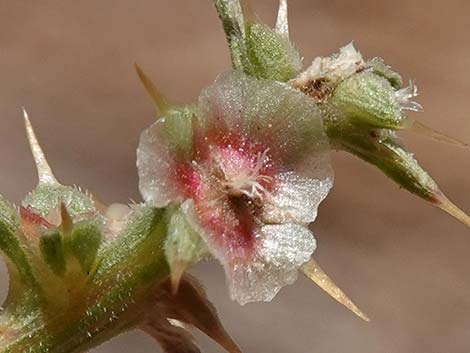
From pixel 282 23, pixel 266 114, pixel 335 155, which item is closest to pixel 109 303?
pixel 266 114

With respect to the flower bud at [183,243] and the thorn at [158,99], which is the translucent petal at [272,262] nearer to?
the flower bud at [183,243]

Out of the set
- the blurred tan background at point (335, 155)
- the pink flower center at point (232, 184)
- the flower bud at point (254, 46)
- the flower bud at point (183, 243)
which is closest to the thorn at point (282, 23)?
the flower bud at point (254, 46)

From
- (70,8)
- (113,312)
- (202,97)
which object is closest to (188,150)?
(202,97)

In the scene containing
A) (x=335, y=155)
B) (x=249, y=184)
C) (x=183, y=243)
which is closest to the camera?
(x=183, y=243)

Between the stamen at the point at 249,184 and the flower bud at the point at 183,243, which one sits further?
the stamen at the point at 249,184

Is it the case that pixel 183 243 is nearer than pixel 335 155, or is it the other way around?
pixel 183 243

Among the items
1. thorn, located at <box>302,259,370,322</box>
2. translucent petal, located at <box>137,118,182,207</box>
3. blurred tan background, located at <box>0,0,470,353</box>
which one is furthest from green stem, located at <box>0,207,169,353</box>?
blurred tan background, located at <box>0,0,470,353</box>

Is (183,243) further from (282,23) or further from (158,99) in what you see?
(282,23)
